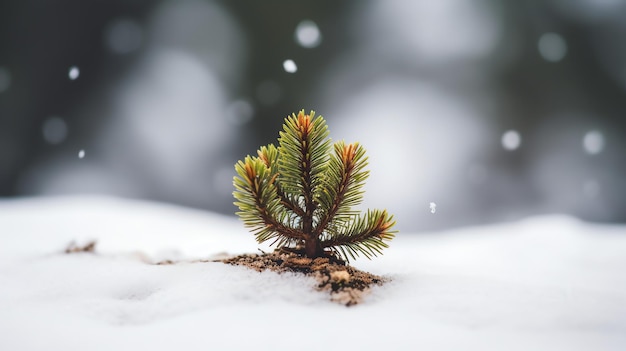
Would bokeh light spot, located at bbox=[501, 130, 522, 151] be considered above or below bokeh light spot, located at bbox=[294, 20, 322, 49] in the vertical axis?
below

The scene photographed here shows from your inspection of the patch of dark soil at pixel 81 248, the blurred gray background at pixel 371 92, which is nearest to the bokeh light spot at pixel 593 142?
the blurred gray background at pixel 371 92

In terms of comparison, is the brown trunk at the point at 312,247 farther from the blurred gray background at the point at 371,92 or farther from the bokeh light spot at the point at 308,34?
the bokeh light spot at the point at 308,34

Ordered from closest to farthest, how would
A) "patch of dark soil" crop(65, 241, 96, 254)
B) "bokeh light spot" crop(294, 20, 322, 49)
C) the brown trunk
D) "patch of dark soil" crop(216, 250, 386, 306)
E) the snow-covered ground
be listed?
1. the snow-covered ground
2. "patch of dark soil" crop(216, 250, 386, 306)
3. the brown trunk
4. "patch of dark soil" crop(65, 241, 96, 254)
5. "bokeh light spot" crop(294, 20, 322, 49)

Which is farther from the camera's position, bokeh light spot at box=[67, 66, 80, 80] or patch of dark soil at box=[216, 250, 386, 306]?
bokeh light spot at box=[67, 66, 80, 80]

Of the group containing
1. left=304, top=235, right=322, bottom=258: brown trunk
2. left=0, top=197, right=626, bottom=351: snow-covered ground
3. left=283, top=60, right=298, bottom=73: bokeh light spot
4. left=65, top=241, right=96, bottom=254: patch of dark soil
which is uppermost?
left=283, top=60, right=298, bottom=73: bokeh light spot

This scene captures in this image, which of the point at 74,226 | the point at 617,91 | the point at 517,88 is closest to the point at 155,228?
the point at 74,226

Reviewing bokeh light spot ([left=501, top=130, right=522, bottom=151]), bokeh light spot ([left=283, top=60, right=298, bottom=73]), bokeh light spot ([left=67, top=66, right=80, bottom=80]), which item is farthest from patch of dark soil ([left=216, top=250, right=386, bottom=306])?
bokeh light spot ([left=67, top=66, right=80, bottom=80])

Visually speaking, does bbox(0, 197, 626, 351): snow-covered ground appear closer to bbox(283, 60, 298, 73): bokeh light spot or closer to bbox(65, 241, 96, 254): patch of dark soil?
bbox(65, 241, 96, 254): patch of dark soil

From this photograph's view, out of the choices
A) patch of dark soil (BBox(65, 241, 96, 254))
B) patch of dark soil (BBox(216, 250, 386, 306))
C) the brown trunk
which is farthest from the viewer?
patch of dark soil (BBox(65, 241, 96, 254))

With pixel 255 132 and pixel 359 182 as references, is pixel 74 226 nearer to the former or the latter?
pixel 255 132
